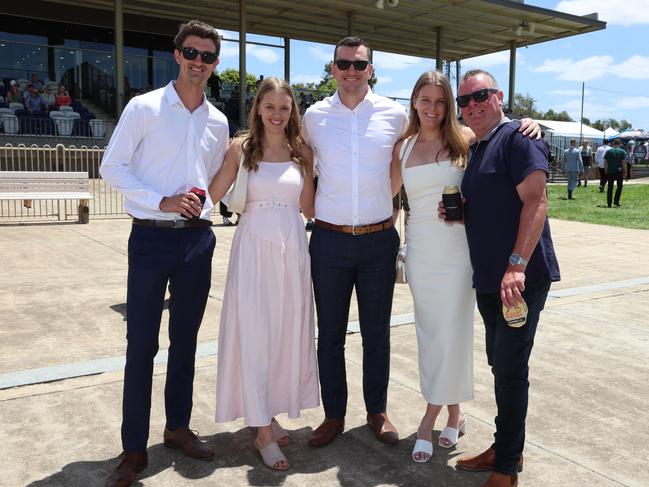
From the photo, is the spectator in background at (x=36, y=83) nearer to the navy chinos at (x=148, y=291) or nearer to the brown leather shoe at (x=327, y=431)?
the navy chinos at (x=148, y=291)

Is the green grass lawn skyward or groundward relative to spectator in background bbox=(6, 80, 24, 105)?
groundward

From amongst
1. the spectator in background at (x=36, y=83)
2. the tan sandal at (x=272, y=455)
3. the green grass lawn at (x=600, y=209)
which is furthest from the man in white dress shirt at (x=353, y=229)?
the spectator in background at (x=36, y=83)

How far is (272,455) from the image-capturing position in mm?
3113

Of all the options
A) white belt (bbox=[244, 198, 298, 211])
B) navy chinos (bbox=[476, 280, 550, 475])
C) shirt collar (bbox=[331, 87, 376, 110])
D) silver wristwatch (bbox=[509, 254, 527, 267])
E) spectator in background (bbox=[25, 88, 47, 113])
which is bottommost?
navy chinos (bbox=[476, 280, 550, 475])

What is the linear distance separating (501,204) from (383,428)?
141 centimetres

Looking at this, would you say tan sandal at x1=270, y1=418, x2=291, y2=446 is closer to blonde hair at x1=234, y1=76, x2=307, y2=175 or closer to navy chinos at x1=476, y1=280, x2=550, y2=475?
navy chinos at x1=476, y1=280, x2=550, y2=475

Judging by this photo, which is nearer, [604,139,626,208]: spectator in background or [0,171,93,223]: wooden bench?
[0,171,93,223]: wooden bench

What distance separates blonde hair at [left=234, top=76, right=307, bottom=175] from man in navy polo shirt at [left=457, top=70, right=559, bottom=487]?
2.91ft

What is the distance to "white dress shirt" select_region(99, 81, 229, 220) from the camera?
2.94 metres

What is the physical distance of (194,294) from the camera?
10.3 feet

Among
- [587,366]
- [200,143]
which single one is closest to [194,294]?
[200,143]

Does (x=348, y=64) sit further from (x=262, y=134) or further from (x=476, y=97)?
(x=476, y=97)

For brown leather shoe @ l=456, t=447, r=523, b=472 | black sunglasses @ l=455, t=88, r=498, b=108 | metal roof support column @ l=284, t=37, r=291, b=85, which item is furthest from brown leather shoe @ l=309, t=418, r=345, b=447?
metal roof support column @ l=284, t=37, r=291, b=85

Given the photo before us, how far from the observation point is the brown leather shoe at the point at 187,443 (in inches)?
123
